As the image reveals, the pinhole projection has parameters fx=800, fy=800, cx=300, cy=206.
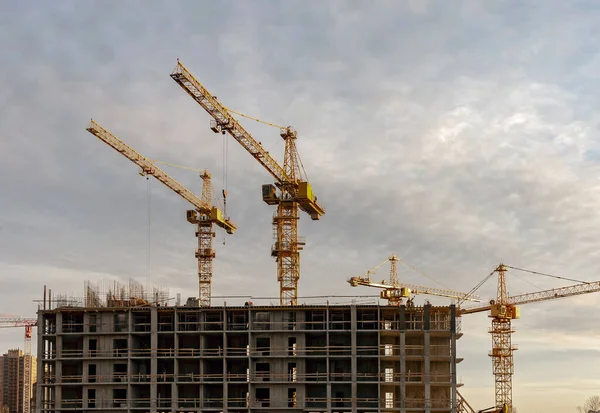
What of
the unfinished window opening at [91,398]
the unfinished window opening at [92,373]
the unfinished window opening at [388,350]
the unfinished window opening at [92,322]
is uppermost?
the unfinished window opening at [92,322]

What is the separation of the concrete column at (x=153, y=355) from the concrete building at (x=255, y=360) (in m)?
0.12

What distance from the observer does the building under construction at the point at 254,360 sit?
90.1 metres

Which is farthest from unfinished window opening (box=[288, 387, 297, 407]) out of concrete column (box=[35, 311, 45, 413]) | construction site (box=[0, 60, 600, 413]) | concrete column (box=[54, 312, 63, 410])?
concrete column (box=[35, 311, 45, 413])

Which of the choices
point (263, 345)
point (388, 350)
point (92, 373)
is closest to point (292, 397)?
point (263, 345)

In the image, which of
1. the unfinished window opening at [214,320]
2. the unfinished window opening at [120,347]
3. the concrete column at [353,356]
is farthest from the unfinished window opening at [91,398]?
the concrete column at [353,356]

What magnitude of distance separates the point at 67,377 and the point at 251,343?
21838 mm

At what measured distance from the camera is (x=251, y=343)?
9150 centimetres

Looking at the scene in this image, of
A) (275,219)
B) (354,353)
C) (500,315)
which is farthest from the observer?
(500,315)

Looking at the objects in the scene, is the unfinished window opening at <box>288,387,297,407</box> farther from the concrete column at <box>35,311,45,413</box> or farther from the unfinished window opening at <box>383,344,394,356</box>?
the concrete column at <box>35,311,45,413</box>

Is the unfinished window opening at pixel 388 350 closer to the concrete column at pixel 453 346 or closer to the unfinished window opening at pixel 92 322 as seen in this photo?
Result: the concrete column at pixel 453 346

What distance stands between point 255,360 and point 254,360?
0.13 m

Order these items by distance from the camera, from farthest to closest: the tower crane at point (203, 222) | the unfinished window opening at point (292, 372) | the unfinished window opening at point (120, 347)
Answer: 1. the tower crane at point (203, 222)
2. the unfinished window opening at point (120, 347)
3. the unfinished window opening at point (292, 372)

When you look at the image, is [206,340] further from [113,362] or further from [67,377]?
[67,377]

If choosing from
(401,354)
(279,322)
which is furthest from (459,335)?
(279,322)
